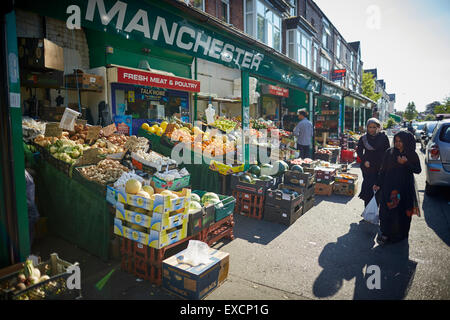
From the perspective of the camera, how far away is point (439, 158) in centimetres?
708

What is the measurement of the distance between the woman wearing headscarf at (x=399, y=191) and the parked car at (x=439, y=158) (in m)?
3.28

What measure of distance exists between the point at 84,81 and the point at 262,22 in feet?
37.7

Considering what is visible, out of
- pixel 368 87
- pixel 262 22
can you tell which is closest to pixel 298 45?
pixel 262 22

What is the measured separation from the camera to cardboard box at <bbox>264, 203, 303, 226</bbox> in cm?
548

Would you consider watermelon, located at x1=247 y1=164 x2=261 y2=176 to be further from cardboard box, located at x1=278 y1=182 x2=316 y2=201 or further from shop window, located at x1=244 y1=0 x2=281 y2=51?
shop window, located at x1=244 y1=0 x2=281 y2=51

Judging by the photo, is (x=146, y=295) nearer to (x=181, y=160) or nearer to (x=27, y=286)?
(x=27, y=286)

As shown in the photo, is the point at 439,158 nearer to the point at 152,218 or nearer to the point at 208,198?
the point at 208,198

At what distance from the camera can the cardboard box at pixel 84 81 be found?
6633 millimetres

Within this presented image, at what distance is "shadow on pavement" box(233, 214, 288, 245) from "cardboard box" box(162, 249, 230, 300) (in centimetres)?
157

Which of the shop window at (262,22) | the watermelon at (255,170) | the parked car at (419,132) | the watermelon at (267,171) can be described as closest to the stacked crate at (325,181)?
the watermelon at (267,171)

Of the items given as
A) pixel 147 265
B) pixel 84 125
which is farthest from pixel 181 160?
pixel 147 265

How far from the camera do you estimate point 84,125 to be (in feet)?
19.5

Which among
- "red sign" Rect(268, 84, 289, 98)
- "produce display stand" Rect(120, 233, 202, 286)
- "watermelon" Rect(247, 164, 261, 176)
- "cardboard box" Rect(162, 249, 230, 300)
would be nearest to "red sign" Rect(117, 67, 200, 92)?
"watermelon" Rect(247, 164, 261, 176)

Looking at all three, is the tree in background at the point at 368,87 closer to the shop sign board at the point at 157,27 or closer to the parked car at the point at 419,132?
the parked car at the point at 419,132
